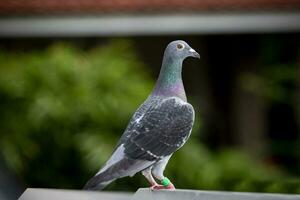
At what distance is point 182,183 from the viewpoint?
6594 mm

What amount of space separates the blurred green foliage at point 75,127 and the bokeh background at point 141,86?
10 mm

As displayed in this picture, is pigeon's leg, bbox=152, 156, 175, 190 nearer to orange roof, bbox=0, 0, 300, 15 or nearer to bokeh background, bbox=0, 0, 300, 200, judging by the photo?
bokeh background, bbox=0, 0, 300, 200

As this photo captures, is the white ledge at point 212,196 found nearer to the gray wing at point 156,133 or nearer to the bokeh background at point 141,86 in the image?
the gray wing at point 156,133

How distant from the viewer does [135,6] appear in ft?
36.4

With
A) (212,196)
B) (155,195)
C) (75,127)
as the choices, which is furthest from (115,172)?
(75,127)

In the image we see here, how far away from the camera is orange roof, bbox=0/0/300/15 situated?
10.8 metres

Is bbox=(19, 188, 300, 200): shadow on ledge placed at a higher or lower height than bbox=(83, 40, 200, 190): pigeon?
lower

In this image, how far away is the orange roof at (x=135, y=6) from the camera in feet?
35.4

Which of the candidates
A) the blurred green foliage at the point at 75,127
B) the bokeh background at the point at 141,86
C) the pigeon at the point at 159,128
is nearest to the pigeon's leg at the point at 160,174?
the pigeon at the point at 159,128

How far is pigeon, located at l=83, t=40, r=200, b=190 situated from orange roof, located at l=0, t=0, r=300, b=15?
7926 millimetres

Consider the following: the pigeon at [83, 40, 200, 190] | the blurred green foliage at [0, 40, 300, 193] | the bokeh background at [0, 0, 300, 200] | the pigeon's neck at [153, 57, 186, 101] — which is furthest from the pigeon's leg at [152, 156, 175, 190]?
the blurred green foliage at [0, 40, 300, 193]

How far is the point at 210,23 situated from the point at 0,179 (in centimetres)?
877

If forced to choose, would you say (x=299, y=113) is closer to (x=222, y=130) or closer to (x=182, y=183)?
(x=222, y=130)

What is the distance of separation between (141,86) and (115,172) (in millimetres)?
4245
